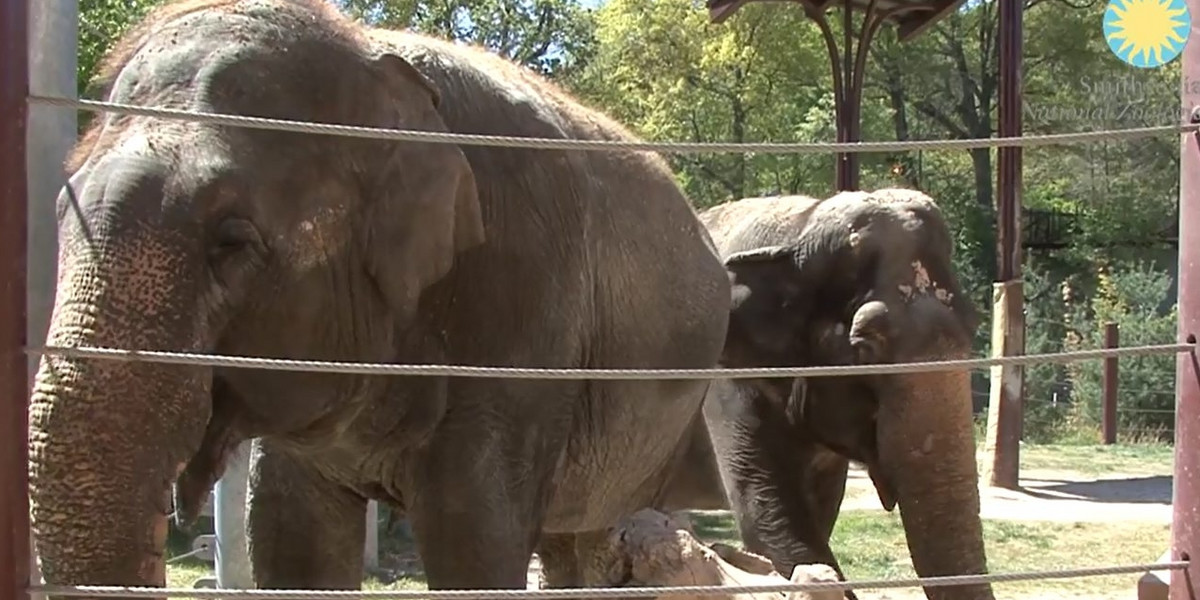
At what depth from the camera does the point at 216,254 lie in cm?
265

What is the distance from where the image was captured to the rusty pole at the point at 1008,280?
10625mm

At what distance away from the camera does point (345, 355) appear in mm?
3053

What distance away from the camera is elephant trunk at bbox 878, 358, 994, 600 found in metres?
4.93

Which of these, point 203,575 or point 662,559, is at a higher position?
point 662,559

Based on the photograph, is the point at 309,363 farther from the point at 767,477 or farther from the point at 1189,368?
the point at 767,477

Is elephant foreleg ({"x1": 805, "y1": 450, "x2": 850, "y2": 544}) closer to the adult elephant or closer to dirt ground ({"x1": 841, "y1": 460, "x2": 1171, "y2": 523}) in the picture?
the adult elephant

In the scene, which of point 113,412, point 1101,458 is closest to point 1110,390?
point 1101,458

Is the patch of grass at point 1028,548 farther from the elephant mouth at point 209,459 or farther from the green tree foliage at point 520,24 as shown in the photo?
the green tree foliage at point 520,24

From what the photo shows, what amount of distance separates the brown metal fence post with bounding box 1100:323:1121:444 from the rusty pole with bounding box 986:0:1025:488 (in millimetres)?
3738

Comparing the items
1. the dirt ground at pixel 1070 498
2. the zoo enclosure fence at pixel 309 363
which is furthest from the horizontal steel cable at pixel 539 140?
the dirt ground at pixel 1070 498

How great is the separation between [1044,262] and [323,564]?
78.7 feet

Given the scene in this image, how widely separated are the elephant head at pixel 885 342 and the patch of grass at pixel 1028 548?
196 cm

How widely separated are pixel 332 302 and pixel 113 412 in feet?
2.26

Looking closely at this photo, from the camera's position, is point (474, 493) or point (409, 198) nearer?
point (409, 198)
